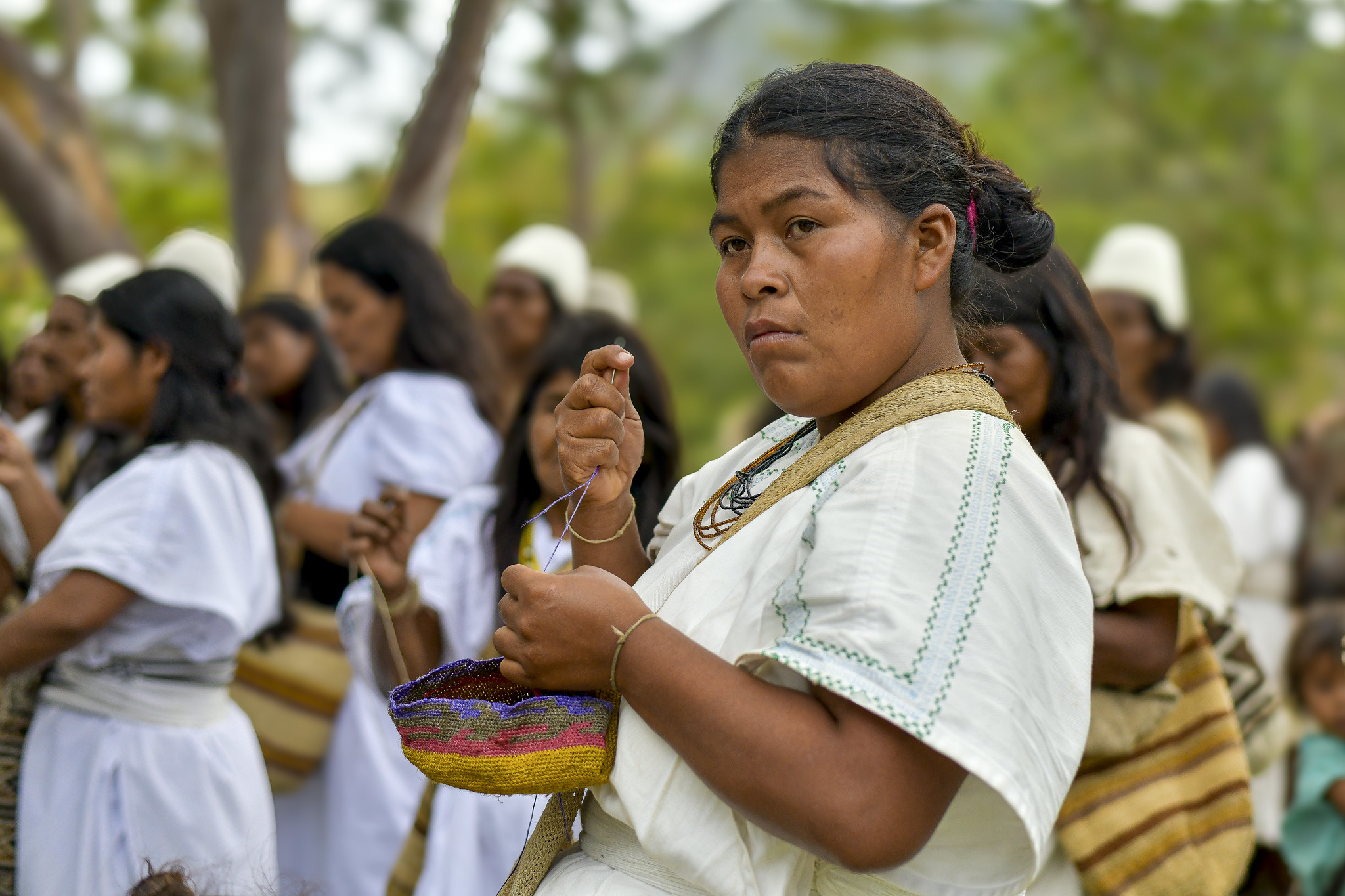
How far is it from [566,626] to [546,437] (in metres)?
1.74

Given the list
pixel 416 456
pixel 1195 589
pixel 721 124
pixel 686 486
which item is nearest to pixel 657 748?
pixel 686 486

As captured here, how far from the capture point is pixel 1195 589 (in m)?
2.62

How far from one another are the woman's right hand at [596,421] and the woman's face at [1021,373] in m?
1.11

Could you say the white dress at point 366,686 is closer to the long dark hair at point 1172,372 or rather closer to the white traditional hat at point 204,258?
the white traditional hat at point 204,258

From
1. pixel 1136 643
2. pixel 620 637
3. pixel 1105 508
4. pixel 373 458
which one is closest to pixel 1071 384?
pixel 1105 508

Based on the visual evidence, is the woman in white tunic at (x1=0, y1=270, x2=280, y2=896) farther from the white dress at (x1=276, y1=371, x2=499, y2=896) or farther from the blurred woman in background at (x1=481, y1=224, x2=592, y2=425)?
the blurred woman in background at (x1=481, y1=224, x2=592, y2=425)

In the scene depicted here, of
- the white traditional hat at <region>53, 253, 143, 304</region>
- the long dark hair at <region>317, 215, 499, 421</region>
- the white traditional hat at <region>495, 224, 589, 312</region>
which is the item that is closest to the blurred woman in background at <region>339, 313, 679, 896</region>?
the long dark hair at <region>317, 215, 499, 421</region>

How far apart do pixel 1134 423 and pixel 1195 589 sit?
1.46 feet

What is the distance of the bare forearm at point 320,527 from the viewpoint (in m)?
4.15

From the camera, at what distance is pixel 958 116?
12898mm

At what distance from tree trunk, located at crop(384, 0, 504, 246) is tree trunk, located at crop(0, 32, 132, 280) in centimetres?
185

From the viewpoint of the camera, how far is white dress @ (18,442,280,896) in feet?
9.99

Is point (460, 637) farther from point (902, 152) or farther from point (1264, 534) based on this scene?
point (1264, 534)

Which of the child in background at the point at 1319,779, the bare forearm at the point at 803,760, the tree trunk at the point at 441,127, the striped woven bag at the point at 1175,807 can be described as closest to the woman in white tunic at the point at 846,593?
the bare forearm at the point at 803,760
